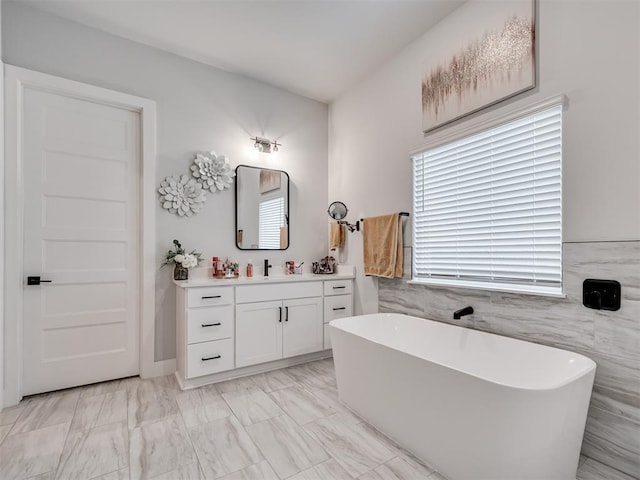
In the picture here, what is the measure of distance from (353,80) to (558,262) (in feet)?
8.48

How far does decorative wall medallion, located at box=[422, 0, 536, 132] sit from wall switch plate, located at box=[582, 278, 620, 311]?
4.02 ft

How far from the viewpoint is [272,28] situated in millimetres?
2570

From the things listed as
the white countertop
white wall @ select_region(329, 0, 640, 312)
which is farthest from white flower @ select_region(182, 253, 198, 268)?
white wall @ select_region(329, 0, 640, 312)

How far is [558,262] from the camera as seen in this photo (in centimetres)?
185

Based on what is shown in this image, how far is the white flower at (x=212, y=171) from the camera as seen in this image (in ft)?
9.66

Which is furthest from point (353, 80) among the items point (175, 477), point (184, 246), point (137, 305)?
point (175, 477)

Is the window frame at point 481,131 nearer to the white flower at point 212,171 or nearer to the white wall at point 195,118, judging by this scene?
the white wall at point 195,118

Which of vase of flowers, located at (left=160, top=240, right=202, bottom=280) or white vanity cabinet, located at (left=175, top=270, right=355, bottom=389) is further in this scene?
vase of flowers, located at (left=160, top=240, right=202, bottom=280)

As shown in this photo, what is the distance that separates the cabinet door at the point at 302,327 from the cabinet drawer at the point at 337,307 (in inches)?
3.3

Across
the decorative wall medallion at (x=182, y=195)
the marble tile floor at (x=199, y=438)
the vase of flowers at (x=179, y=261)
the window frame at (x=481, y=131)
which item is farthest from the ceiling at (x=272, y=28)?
the marble tile floor at (x=199, y=438)

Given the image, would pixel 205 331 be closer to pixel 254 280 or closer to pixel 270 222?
pixel 254 280

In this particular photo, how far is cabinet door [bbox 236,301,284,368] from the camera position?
2701mm

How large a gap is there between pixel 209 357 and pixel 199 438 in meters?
0.76

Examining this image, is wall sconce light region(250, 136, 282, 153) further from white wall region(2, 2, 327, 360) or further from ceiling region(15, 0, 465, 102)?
ceiling region(15, 0, 465, 102)
